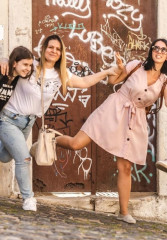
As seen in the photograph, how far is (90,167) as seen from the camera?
8609 mm

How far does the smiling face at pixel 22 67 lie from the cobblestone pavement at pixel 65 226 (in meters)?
1.38

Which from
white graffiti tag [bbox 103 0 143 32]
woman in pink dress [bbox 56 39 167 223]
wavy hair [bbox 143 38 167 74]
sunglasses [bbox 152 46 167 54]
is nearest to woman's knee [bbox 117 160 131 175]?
woman in pink dress [bbox 56 39 167 223]

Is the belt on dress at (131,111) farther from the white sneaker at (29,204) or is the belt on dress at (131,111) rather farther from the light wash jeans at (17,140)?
the white sneaker at (29,204)

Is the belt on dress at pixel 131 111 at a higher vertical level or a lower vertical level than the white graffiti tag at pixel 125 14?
lower

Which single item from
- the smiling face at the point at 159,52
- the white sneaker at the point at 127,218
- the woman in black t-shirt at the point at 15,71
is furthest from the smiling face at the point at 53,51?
the white sneaker at the point at 127,218

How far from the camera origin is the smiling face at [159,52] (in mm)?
6441

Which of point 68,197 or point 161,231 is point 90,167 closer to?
point 68,197

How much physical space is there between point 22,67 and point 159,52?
143 cm

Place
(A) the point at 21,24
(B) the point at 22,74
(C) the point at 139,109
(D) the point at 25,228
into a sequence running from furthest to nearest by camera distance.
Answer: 1. (A) the point at 21,24
2. (C) the point at 139,109
3. (B) the point at 22,74
4. (D) the point at 25,228

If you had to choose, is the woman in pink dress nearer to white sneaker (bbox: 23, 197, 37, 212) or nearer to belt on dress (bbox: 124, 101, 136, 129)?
belt on dress (bbox: 124, 101, 136, 129)

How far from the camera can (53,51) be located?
6.29 m

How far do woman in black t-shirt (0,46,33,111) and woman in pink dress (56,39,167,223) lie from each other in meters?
0.88

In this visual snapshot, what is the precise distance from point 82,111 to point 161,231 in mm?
2494

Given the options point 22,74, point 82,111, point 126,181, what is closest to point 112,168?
point 82,111
